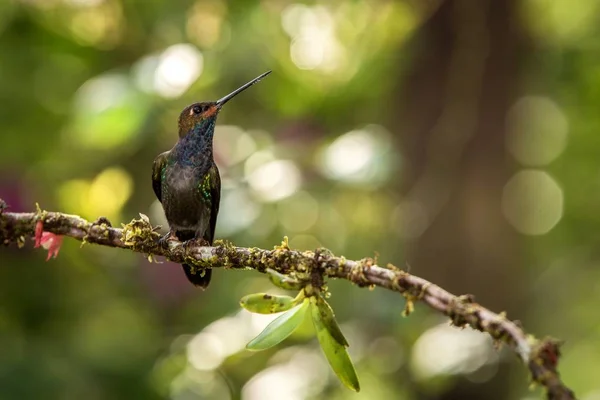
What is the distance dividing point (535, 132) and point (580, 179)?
0.80m

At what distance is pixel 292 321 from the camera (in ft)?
5.59

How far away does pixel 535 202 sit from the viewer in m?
6.51

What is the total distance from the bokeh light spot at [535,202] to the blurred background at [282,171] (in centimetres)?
6

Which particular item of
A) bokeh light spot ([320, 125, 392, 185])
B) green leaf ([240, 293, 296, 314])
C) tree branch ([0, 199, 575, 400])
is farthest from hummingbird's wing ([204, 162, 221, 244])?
green leaf ([240, 293, 296, 314])

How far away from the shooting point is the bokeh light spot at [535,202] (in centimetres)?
599

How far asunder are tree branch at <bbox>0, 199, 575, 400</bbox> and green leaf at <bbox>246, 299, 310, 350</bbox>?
103 millimetres

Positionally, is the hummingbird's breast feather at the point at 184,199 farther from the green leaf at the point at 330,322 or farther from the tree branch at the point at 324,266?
the green leaf at the point at 330,322

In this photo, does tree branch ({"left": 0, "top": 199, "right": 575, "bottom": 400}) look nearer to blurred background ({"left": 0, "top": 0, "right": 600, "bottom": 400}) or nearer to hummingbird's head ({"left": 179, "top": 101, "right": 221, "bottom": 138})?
hummingbird's head ({"left": 179, "top": 101, "right": 221, "bottom": 138})

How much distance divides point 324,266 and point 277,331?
0.17 m

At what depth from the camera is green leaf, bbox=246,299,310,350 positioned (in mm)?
1684

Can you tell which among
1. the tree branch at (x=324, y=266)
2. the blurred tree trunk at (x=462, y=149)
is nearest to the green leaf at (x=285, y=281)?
the tree branch at (x=324, y=266)

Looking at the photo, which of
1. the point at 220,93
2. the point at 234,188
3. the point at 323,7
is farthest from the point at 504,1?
the point at 234,188

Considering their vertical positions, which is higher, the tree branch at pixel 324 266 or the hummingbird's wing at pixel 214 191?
the hummingbird's wing at pixel 214 191

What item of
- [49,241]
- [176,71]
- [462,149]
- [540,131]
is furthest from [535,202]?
[49,241]
